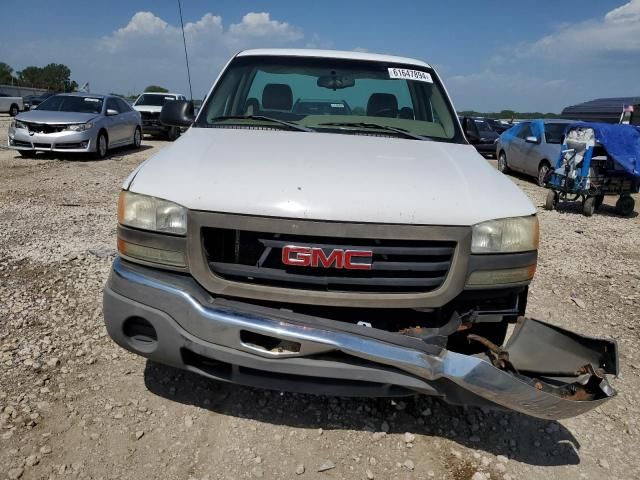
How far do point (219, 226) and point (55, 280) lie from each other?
9.02ft

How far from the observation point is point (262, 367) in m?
2.20

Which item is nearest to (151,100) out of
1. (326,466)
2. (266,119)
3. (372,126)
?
(266,119)

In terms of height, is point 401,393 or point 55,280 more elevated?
point 401,393

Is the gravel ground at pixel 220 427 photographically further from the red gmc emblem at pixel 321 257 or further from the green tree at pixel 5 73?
the green tree at pixel 5 73

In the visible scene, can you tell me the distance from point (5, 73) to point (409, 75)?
9186 cm

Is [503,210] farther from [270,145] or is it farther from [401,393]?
[270,145]

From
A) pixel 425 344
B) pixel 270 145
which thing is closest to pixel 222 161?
pixel 270 145

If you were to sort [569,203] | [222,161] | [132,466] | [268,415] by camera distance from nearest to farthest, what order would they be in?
[132,466]
[222,161]
[268,415]
[569,203]

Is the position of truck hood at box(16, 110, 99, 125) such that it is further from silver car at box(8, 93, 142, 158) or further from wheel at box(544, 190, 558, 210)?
wheel at box(544, 190, 558, 210)

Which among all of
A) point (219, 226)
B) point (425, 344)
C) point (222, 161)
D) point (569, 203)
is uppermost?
point (222, 161)

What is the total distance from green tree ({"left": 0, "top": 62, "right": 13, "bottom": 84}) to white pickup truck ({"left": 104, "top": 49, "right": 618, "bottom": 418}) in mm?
86937

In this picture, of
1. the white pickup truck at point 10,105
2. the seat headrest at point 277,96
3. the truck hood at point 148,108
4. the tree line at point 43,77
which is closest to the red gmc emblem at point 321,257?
the seat headrest at point 277,96

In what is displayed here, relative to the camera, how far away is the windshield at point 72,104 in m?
12.2

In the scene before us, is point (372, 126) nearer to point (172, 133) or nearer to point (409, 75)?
point (409, 75)
